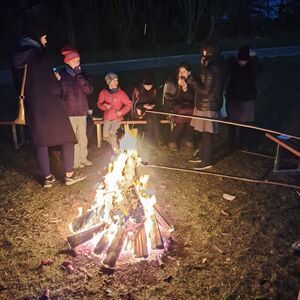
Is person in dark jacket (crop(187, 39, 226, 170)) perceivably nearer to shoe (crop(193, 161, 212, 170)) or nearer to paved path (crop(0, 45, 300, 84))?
shoe (crop(193, 161, 212, 170))

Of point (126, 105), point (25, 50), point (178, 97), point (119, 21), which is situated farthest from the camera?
point (119, 21)

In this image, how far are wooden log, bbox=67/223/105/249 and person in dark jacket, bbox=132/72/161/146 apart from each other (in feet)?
10.6

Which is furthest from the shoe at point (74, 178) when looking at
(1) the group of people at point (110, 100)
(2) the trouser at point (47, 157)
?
(2) the trouser at point (47, 157)

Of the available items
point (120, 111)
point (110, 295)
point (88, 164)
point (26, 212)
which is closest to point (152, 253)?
point (110, 295)

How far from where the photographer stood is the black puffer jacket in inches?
233

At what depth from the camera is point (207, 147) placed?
21.4ft

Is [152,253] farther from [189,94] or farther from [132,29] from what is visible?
[132,29]

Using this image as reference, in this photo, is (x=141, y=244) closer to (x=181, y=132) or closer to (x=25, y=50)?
(x=25, y=50)

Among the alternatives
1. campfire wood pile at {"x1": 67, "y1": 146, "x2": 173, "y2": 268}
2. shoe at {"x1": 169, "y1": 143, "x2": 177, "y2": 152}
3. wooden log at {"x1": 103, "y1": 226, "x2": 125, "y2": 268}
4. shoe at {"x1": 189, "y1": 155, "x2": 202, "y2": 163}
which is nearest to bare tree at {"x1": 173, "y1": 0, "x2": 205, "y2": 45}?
shoe at {"x1": 169, "y1": 143, "x2": 177, "y2": 152}

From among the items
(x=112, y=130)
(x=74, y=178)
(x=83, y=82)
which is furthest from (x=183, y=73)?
(x=74, y=178)

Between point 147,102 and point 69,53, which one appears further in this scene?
point 147,102

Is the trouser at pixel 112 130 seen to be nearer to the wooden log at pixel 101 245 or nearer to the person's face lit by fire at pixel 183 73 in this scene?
the person's face lit by fire at pixel 183 73

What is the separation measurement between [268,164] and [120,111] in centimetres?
288

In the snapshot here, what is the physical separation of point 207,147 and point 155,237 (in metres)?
2.45
